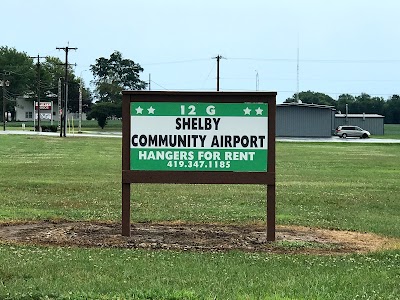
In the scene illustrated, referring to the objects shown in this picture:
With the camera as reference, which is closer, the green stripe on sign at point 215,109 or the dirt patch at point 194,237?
the dirt patch at point 194,237

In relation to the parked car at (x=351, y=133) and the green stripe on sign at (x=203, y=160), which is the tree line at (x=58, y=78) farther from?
the green stripe on sign at (x=203, y=160)

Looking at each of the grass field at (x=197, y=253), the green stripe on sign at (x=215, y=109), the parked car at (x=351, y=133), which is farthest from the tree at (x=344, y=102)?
the green stripe on sign at (x=215, y=109)

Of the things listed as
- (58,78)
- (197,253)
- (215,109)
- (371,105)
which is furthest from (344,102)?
(197,253)

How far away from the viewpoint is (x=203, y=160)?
34.2 ft

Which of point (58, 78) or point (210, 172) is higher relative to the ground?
point (58, 78)

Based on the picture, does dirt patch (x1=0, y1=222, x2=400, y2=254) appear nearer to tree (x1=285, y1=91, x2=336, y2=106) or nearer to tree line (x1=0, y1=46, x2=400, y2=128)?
tree line (x1=0, y1=46, x2=400, y2=128)

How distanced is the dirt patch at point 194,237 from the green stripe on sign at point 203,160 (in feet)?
3.32

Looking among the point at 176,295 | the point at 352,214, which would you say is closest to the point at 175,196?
Result: the point at 352,214

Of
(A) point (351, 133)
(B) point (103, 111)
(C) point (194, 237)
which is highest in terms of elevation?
(B) point (103, 111)

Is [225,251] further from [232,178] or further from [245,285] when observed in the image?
[245,285]

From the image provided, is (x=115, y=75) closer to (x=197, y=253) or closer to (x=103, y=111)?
(x=103, y=111)

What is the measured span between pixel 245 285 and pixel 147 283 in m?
0.90

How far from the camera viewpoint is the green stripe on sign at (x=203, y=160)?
10383mm

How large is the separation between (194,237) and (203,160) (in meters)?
1.13
